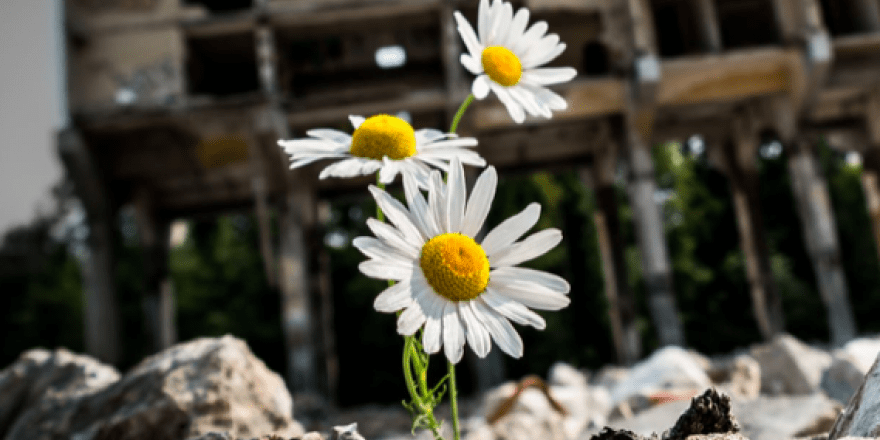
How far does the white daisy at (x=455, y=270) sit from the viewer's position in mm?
1377

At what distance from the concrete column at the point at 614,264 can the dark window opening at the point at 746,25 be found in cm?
411

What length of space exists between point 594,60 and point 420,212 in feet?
48.9

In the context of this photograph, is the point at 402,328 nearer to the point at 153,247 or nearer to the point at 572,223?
the point at 153,247

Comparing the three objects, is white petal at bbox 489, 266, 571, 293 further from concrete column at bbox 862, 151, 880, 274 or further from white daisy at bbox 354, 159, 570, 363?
concrete column at bbox 862, 151, 880, 274

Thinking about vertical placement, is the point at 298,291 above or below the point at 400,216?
below

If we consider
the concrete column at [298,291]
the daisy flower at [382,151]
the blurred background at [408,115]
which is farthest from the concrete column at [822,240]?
the daisy flower at [382,151]

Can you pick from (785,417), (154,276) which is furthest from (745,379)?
(154,276)

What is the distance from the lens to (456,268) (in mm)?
1422

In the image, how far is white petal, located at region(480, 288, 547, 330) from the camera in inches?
56.0

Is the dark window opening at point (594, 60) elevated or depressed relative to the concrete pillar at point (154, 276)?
elevated

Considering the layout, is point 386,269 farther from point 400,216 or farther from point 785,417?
point 785,417

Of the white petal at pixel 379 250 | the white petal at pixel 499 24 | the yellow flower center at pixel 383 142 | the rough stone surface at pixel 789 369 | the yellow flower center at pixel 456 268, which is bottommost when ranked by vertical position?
the rough stone surface at pixel 789 369

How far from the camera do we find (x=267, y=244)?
14578 mm

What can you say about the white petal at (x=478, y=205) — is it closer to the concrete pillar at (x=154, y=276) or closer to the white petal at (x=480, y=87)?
the white petal at (x=480, y=87)
